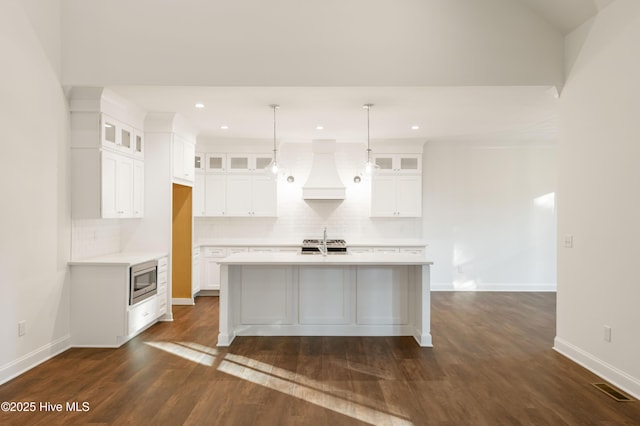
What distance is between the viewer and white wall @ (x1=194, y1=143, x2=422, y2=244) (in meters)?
7.61

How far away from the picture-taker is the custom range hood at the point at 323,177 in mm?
7109

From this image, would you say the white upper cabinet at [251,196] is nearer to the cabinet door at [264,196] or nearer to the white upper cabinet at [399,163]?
the cabinet door at [264,196]

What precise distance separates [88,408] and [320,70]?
370 cm

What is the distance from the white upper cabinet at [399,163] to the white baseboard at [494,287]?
2232mm

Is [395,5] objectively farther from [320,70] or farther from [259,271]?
[259,271]

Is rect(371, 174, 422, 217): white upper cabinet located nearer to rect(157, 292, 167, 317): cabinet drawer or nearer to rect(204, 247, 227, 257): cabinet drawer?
rect(204, 247, 227, 257): cabinet drawer

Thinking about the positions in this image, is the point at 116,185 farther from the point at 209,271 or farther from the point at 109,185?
the point at 209,271

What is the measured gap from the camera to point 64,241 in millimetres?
4211

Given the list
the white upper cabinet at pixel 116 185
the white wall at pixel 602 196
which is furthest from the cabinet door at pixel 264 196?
the white wall at pixel 602 196

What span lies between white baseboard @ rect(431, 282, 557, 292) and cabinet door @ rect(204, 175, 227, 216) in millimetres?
4289

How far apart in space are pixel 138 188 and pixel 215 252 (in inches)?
83.9

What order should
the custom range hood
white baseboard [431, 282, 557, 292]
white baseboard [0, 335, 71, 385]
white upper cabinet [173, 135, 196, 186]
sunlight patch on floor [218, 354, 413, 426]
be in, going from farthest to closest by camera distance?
white baseboard [431, 282, 557, 292]
the custom range hood
white upper cabinet [173, 135, 196, 186]
white baseboard [0, 335, 71, 385]
sunlight patch on floor [218, 354, 413, 426]

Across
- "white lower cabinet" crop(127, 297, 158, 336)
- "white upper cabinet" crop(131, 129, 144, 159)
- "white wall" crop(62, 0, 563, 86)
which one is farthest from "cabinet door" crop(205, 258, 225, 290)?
"white wall" crop(62, 0, 563, 86)

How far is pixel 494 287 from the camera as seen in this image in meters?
7.53
